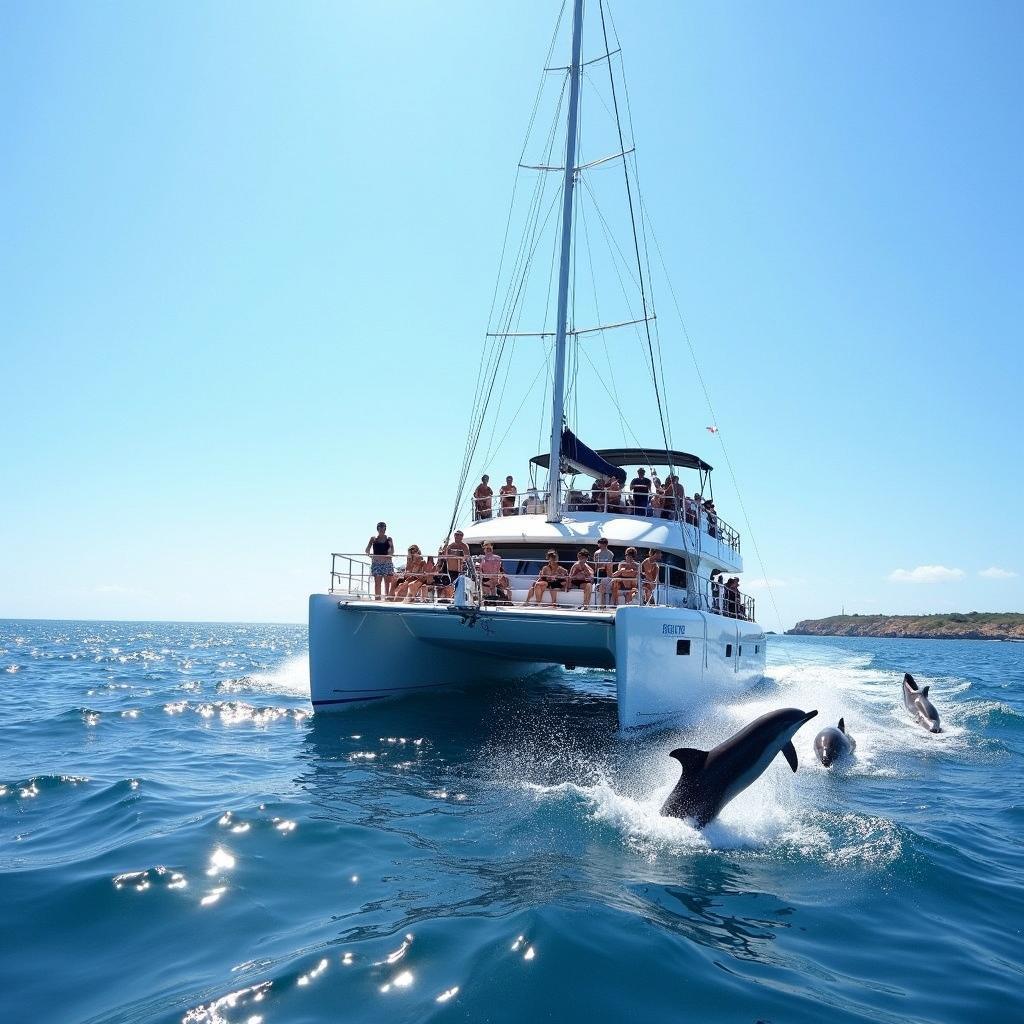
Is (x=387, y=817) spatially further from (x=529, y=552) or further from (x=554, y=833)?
(x=529, y=552)

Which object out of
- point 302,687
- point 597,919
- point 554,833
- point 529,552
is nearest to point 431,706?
point 529,552

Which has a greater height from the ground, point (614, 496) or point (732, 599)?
point (614, 496)

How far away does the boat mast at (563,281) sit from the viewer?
46.0 ft

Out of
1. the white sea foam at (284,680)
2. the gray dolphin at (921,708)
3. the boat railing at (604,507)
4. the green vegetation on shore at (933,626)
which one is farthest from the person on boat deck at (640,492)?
the green vegetation on shore at (933,626)

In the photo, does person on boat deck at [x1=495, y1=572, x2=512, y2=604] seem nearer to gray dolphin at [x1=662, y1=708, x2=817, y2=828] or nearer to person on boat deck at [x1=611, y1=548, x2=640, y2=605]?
person on boat deck at [x1=611, y1=548, x2=640, y2=605]

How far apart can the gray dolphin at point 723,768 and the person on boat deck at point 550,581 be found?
5.12m

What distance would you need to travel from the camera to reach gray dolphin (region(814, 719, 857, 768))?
9625mm

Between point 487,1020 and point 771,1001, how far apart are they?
135 centimetres

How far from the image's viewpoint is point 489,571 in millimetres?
11969

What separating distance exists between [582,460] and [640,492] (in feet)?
4.67

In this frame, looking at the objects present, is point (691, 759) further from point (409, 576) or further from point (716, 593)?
point (716, 593)

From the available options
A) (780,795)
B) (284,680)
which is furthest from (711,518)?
(284,680)

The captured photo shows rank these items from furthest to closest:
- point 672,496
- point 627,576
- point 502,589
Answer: point 672,496
point 502,589
point 627,576

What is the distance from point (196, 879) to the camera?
516 centimetres
